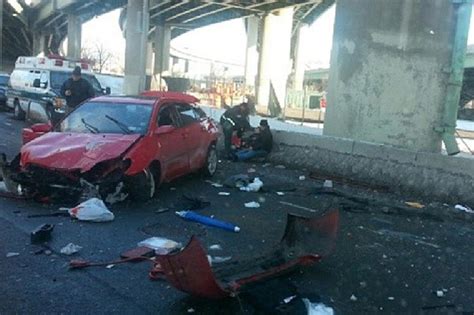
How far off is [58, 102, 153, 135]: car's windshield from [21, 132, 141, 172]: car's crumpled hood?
304 mm

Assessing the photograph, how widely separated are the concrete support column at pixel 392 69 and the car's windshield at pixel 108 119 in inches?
181

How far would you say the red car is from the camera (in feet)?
22.3

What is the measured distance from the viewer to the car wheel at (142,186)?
7.26 m

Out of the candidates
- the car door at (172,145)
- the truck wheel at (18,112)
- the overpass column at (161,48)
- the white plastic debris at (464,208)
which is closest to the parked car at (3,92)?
the truck wheel at (18,112)

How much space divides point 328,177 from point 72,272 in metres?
7.14

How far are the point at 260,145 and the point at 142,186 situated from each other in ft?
18.5

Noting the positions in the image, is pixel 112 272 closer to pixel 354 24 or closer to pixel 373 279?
pixel 373 279

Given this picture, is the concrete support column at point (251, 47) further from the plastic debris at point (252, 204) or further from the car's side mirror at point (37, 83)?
the plastic debris at point (252, 204)

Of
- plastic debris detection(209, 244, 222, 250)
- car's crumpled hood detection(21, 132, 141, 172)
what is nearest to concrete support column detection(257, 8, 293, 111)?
car's crumpled hood detection(21, 132, 141, 172)

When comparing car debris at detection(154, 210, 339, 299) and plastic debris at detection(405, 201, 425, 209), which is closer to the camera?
car debris at detection(154, 210, 339, 299)

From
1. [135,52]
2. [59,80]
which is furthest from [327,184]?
[135,52]

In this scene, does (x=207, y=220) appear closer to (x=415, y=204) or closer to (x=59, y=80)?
(x=415, y=204)

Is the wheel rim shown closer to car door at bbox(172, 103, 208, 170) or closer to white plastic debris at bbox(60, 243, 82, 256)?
car door at bbox(172, 103, 208, 170)

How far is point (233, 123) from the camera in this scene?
12969mm
